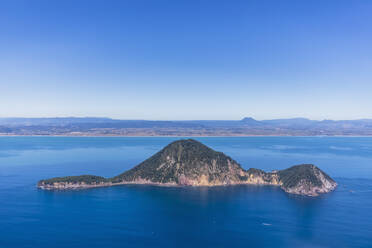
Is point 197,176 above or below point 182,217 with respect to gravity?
above

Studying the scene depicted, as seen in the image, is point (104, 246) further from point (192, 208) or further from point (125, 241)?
point (192, 208)

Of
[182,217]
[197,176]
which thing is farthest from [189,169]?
[182,217]

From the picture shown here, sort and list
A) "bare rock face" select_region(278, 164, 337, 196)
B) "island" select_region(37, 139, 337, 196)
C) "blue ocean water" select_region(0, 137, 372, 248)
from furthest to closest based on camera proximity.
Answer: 1. "island" select_region(37, 139, 337, 196)
2. "bare rock face" select_region(278, 164, 337, 196)
3. "blue ocean water" select_region(0, 137, 372, 248)

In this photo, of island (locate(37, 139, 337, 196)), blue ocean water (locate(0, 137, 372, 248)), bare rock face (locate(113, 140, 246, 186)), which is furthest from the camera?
bare rock face (locate(113, 140, 246, 186))

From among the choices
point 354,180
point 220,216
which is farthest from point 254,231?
point 354,180

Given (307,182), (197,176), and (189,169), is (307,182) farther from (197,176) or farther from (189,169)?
(189,169)

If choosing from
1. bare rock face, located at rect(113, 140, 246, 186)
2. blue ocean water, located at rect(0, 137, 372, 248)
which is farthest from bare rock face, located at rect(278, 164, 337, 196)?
bare rock face, located at rect(113, 140, 246, 186)

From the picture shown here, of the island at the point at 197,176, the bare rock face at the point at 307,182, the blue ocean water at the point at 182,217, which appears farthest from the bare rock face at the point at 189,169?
the bare rock face at the point at 307,182

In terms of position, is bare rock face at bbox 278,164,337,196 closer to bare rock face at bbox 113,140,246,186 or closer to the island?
the island
